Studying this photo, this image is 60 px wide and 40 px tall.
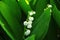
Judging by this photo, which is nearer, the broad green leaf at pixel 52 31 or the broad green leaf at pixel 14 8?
the broad green leaf at pixel 14 8

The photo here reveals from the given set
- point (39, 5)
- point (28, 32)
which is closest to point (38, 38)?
point (28, 32)

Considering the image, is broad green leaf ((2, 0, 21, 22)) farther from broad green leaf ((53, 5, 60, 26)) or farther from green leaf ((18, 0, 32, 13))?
broad green leaf ((53, 5, 60, 26))

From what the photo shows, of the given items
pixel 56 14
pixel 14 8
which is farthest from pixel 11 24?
pixel 56 14

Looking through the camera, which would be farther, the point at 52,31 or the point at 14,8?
the point at 52,31

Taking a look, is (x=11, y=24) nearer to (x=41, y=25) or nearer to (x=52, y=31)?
(x=41, y=25)

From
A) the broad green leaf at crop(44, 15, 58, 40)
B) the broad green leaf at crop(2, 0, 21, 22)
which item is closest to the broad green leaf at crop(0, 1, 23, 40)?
the broad green leaf at crop(2, 0, 21, 22)

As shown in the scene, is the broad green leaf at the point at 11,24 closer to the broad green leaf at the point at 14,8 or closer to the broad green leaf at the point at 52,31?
the broad green leaf at the point at 14,8

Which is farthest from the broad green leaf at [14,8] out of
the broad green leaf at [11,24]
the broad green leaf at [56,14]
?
the broad green leaf at [56,14]
